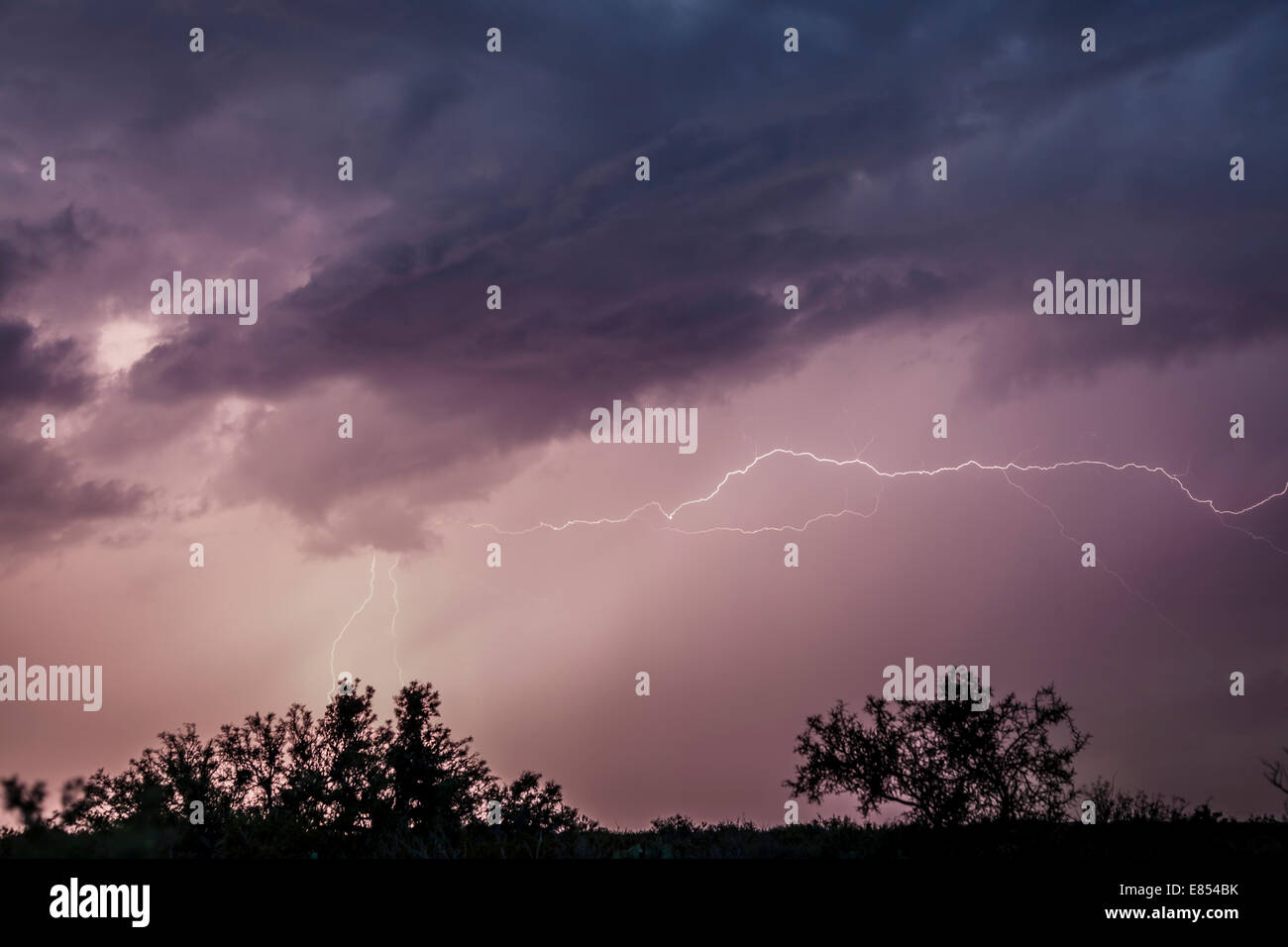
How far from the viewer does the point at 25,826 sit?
9.58 meters

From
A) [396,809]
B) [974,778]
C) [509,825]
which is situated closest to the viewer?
[509,825]

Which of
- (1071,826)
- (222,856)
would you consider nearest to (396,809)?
(222,856)

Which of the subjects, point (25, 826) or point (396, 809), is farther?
point (396, 809)
